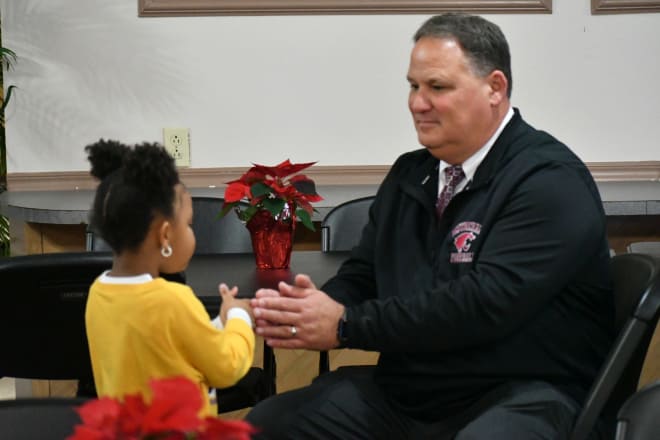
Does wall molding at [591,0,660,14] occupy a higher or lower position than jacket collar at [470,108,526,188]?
higher

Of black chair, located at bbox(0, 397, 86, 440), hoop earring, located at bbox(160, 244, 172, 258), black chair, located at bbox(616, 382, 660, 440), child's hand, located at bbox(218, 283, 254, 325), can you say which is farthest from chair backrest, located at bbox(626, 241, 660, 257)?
black chair, located at bbox(0, 397, 86, 440)

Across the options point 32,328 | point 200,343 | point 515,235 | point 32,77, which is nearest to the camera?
point 200,343

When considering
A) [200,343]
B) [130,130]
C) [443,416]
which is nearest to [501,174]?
[443,416]

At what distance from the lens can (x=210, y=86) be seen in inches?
152

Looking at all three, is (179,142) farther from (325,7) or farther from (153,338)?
(153,338)

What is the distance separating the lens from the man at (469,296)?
1891 mm

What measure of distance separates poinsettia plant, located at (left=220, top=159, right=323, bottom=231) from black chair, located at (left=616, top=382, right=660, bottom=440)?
1.23 metres

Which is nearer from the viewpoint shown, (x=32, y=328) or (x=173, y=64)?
(x=32, y=328)

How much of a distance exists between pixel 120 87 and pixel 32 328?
1.75 m

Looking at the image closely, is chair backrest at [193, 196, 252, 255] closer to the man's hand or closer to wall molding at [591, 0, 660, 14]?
the man's hand

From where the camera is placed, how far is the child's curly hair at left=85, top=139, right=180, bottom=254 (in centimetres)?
154

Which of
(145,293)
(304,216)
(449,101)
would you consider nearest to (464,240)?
(449,101)

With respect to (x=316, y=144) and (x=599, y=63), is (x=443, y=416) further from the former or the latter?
(x=599, y=63)

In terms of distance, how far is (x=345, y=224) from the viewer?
122 inches
